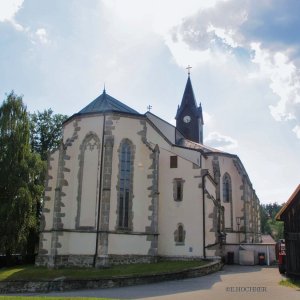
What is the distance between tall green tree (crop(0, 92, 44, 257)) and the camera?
94.5 ft

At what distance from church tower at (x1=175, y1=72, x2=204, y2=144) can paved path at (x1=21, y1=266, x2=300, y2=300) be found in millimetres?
28661

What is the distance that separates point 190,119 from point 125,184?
22389mm

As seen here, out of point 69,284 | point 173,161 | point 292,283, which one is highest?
point 173,161

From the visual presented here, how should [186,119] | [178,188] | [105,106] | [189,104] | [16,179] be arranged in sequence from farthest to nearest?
[189,104] < [186,119] < [16,179] < [105,106] < [178,188]

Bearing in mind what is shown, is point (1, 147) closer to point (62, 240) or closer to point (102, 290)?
point (62, 240)

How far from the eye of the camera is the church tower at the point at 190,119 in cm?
4800

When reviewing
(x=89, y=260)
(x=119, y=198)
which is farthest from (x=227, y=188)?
(x=89, y=260)

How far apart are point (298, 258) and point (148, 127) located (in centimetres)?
1601

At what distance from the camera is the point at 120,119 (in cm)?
2908

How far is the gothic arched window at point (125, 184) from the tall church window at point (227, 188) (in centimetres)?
1255

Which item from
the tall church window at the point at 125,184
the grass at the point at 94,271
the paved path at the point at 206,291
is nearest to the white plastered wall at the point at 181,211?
the grass at the point at 94,271

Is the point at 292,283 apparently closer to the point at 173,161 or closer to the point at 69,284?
the point at 69,284

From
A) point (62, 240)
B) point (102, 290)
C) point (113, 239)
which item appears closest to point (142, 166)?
point (113, 239)

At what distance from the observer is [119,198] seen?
2766cm
